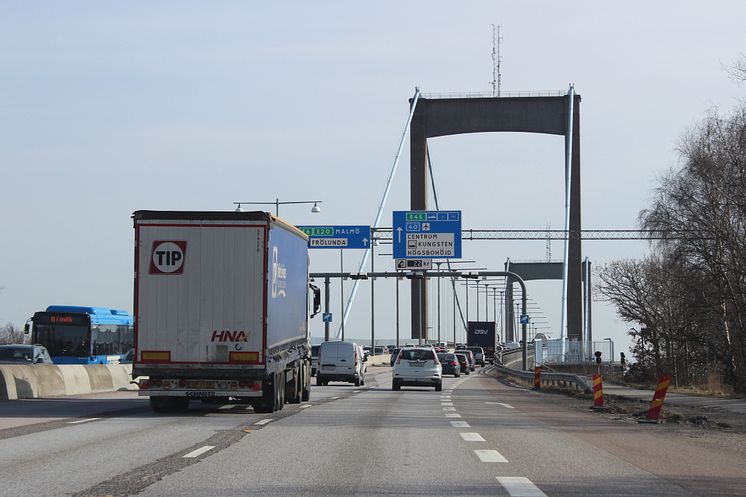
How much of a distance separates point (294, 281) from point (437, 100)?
53.3m

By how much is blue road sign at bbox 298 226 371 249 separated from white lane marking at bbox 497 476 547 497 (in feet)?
154

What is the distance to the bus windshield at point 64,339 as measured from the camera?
44.0 m

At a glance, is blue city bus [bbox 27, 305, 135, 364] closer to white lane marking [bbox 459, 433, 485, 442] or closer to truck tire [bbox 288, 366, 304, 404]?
truck tire [bbox 288, 366, 304, 404]

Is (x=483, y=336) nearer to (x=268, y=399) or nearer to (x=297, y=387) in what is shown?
(x=297, y=387)

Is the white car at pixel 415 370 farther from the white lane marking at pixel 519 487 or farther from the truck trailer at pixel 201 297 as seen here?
the white lane marking at pixel 519 487

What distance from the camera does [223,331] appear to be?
19.3m

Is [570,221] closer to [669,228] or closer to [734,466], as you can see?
[669,228]

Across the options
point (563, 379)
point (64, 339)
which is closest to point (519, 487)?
point (563, 379)

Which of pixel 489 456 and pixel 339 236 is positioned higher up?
pixel 339 236

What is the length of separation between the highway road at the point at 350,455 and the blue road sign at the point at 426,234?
35375 mm

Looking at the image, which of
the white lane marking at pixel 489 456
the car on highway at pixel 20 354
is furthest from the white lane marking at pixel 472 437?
the car on highway at pixel 20 354

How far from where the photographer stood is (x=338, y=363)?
42344mm

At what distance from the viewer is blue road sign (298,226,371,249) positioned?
5729 centimetres

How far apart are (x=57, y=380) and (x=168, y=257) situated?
9.49 metres
